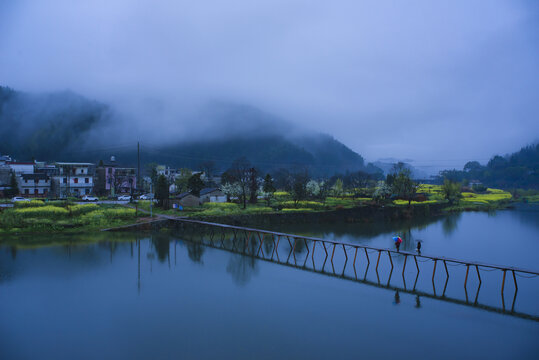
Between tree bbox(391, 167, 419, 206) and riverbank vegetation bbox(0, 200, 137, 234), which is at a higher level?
tree bbox(391, 167, 419, 206)

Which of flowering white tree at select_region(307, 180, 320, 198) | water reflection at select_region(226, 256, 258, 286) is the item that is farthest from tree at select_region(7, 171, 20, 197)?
flowering white tree at select_region(307, 180, 320, 198)

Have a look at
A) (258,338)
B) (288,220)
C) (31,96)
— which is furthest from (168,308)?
(31,96)

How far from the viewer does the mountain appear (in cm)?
13250

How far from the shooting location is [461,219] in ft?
158

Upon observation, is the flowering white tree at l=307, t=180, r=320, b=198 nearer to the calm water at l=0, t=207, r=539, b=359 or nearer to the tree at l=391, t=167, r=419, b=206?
the tree at l=391, t=167, r=419, b=206

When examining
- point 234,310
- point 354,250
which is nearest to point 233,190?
point 354,250

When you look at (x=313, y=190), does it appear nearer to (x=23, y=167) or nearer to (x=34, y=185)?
Answer: (x=34, y=185)

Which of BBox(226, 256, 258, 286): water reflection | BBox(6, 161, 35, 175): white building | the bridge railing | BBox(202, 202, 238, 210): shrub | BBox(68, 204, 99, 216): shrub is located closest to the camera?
the bridge railing

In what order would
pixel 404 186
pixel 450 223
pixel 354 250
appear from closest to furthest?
pixel 354 250 < pixel 450 223 < pixel 404 186

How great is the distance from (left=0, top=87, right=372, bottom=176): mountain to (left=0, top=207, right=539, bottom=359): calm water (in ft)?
314

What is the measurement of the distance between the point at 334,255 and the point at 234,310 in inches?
450

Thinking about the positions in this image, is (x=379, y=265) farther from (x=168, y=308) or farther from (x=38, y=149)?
(x=38, y=149)

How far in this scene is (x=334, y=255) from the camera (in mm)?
25062

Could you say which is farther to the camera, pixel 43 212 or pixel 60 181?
pixel 60 181
